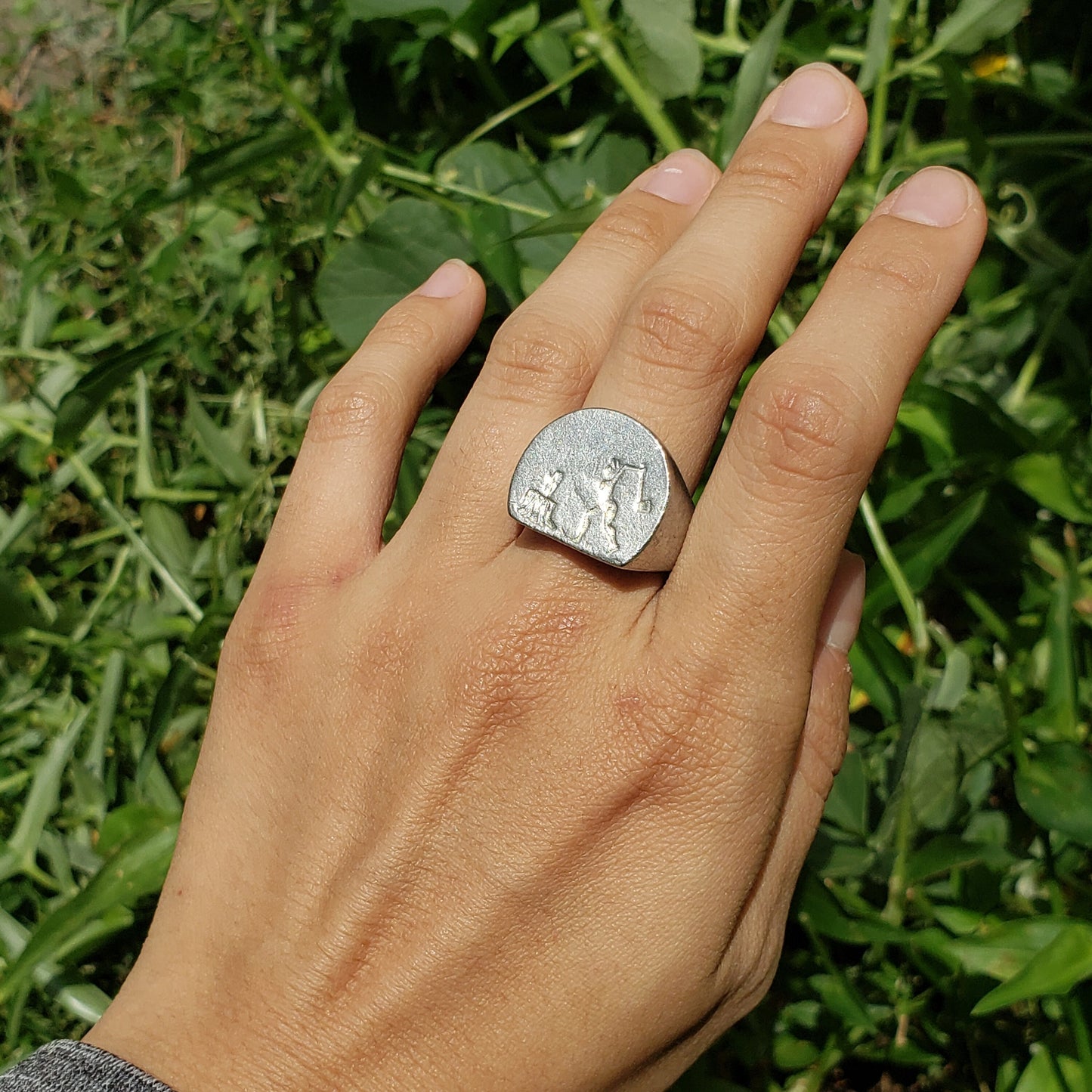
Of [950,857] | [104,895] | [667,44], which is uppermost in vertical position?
[667,44]

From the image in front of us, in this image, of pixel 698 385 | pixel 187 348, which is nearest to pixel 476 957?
pixel 698 385

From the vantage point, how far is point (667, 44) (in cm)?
208

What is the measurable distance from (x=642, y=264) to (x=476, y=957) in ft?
3.36

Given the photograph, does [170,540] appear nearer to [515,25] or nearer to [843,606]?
[515,25]

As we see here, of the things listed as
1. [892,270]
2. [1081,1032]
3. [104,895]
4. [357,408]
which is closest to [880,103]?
[892,270]

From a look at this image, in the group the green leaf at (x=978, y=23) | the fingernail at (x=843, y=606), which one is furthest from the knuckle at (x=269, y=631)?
the green leaf at (x=978, y=23)

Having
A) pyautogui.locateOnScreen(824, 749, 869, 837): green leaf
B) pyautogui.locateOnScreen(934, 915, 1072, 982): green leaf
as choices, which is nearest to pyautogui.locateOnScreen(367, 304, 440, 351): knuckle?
pyautogui.locateOnScreen(824, 749, 869, 837): green leaf

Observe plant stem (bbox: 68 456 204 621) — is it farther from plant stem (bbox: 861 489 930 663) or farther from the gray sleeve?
plant stem (bbox: 861 489 930 663)

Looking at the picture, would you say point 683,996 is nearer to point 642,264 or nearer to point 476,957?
point 476,957

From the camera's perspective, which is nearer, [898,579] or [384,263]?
[898,579]

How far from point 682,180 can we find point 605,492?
660mm

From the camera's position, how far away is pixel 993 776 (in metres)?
2.02

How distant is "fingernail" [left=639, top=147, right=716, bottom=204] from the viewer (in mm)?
1714

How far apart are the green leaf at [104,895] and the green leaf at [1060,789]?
145 cm
